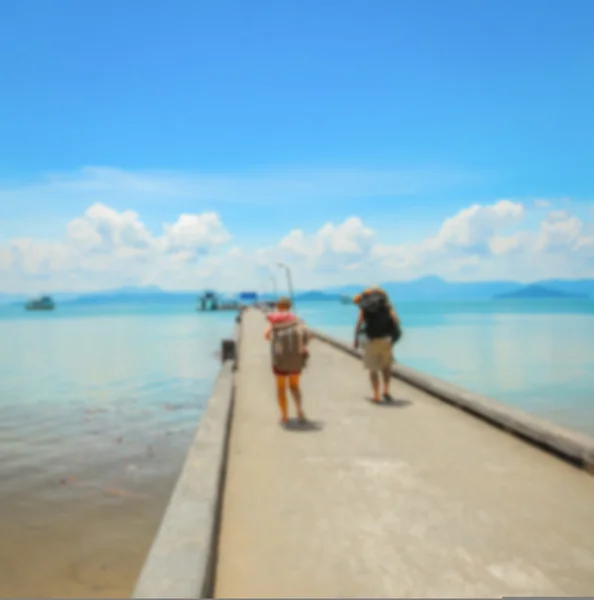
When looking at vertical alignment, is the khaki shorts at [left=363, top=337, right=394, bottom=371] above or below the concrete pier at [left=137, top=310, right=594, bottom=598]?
above

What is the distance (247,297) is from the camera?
132250 millimetres

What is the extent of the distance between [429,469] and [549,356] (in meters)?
32.8

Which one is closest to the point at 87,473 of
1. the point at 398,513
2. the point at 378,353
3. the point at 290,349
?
the point at 290,349

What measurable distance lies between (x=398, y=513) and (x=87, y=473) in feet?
23.8

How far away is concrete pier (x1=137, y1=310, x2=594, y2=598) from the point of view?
381 cm

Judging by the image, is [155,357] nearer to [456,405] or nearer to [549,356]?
[549,356]

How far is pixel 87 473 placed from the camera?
10617mm

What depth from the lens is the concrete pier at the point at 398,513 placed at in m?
3.81

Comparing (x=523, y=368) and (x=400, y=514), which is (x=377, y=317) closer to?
(x=400, y=514)

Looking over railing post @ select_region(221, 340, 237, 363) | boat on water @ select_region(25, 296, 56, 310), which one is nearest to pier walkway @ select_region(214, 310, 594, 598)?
railing post @ select_region(221, 340, 237, 363)

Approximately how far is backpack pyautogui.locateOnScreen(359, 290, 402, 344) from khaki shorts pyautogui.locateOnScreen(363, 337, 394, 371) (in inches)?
3.5

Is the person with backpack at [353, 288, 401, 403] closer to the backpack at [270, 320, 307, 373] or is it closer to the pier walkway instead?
the pier walkway

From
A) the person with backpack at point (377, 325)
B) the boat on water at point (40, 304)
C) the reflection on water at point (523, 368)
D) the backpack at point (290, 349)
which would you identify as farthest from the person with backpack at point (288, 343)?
the boat on water at point (40, 304)

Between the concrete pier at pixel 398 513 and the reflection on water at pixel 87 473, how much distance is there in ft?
5.99
